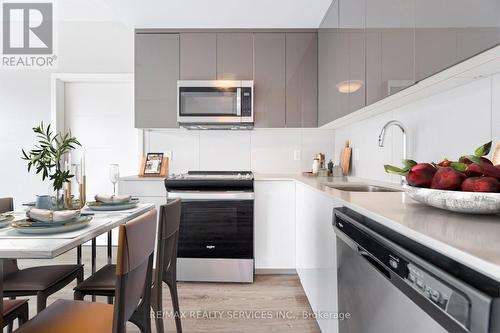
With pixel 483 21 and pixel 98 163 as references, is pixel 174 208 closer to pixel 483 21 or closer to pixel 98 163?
pixel 483 21

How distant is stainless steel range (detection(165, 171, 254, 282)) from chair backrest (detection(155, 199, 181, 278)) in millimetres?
997

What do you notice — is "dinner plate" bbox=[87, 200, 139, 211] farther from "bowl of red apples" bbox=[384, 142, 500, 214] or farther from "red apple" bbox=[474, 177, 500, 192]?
"red apple" bbox=[474, 177, 500, 192]

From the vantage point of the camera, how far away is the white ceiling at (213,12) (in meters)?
2.60

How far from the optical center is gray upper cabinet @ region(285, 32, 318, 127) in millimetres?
3061

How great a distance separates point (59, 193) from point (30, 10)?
109 inches

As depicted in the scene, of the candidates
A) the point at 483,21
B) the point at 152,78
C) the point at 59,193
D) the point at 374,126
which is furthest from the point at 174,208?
the point at 152,78

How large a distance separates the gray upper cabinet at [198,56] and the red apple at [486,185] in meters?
2.58

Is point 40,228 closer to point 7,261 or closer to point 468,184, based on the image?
point 7,261

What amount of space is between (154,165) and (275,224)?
1.36 meters

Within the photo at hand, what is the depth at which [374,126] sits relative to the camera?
2.36 meters

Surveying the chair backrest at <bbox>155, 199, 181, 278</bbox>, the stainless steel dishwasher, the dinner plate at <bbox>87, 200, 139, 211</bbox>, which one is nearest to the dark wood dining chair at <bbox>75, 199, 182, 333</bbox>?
the chair backrest at <bbox>155, 199, 181, 278</bbox>

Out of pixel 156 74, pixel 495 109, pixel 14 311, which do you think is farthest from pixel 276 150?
pixel 14 311

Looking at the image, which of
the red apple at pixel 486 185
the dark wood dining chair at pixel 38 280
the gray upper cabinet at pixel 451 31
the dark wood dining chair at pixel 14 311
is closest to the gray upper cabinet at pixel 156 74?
the dark wood dining chair at pixel 38 280

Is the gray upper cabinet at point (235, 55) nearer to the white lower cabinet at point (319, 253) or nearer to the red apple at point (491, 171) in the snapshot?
the white lower cabinet at point (319, 253)
